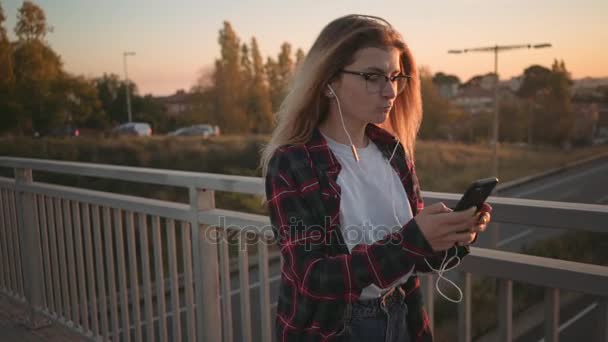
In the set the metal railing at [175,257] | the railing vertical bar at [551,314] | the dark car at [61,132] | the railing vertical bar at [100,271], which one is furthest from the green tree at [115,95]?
the railing vertical bar at [551,314]

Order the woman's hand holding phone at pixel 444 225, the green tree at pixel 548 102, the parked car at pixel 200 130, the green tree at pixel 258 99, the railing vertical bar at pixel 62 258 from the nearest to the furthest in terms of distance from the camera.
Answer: the woman's hand holding phone at pixel 444 225 → the railing vertical bar at pixel 62 258 → the green tree at pixel 258 99 → the parked car at pixel 200 130 → the green tree at pixel 548 102

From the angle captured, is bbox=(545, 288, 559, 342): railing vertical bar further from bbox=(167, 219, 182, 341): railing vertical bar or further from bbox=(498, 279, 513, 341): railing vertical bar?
bbox=(167, 219, 182, 341): railing vertical bar

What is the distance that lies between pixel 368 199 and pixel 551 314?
21.4 inches

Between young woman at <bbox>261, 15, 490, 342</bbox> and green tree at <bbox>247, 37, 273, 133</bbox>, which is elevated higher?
green tree at <bbox>247, 37, 273, 133</bbox>

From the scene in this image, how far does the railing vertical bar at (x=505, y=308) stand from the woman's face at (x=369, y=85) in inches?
21.9

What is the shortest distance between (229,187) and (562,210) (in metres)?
1.06

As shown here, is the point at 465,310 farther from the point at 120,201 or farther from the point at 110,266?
the point at 110,266

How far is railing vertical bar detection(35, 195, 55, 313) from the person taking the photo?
2869 millimetres

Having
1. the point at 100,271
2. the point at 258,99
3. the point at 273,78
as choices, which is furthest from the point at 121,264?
the point at 273,78

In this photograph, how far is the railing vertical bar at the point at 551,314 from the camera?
1.16 metres

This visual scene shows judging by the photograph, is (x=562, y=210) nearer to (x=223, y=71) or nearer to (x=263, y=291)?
(x=263, y=291)

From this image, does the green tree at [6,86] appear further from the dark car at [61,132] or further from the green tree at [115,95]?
the green tree at [115,95]

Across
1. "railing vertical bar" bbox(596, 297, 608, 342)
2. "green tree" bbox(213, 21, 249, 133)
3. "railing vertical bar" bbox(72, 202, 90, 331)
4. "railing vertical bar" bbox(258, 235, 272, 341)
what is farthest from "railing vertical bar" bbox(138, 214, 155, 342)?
"green tree" bbox(213, 21, 249, 133)

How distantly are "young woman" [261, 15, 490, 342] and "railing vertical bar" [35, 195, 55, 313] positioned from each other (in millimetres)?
2248
